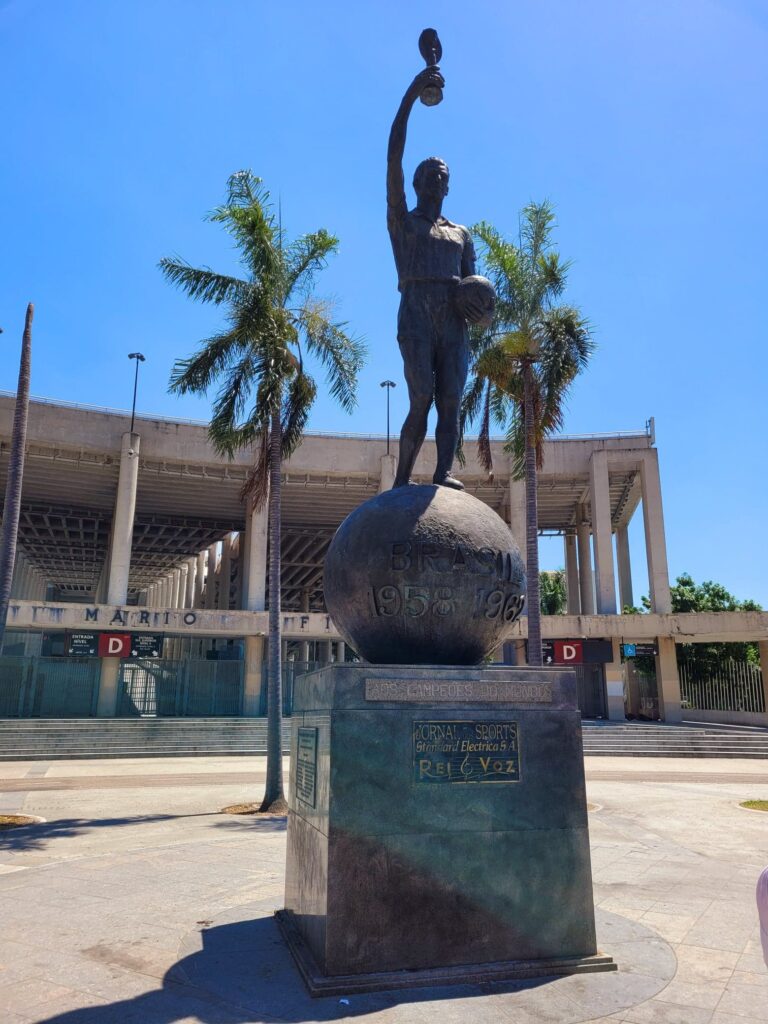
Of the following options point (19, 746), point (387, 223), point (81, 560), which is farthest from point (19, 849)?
point (81, 560)

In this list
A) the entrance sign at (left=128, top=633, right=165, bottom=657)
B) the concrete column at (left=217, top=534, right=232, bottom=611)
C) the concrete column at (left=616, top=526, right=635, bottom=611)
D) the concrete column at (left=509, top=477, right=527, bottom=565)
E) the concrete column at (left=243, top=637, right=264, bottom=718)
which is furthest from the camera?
the concrete column at (left=217, top=534, right=232, bottom=611)

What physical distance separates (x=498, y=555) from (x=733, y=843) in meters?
7.11

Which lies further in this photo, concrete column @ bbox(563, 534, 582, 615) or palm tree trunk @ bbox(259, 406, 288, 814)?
concrete column @ bbox(563, 534, 582, 615)

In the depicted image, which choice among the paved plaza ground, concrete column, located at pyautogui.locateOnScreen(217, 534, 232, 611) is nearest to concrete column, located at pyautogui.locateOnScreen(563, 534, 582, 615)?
concrete column, located at pyautogui.locateOnScreen(217, 534, 232, 611)

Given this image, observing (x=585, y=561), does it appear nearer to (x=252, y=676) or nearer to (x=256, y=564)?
(x=256, y=564)

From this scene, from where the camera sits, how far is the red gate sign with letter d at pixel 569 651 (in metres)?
29.7

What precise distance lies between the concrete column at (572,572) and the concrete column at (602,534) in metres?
5.81

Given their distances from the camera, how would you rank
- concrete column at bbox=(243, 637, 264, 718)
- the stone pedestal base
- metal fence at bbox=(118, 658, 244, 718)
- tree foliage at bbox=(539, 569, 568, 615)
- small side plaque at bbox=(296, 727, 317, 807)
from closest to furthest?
the stone pedestal base, small side plaque at bbox=(296, 727, 317, 807), metal fence at bbox=(118, 658, 244, 718), concrete column at bbox=(243, 637, 264, 718), tree foliage at bbox=(539, 569, 568, 615)

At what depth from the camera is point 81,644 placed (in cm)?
2703

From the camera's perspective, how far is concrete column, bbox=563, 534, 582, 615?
123 ft

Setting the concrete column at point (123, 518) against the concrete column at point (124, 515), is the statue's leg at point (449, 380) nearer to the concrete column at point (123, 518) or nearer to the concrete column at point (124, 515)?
the concrete column at point (123, 518)

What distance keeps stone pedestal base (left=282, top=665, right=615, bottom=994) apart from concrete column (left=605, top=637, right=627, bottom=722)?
26297mm

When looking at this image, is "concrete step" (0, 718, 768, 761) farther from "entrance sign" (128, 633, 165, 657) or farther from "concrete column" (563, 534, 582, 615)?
"concrete column" (563, 534, 582, 615)

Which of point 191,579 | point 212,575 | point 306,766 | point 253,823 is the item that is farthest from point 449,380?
point 191,579
